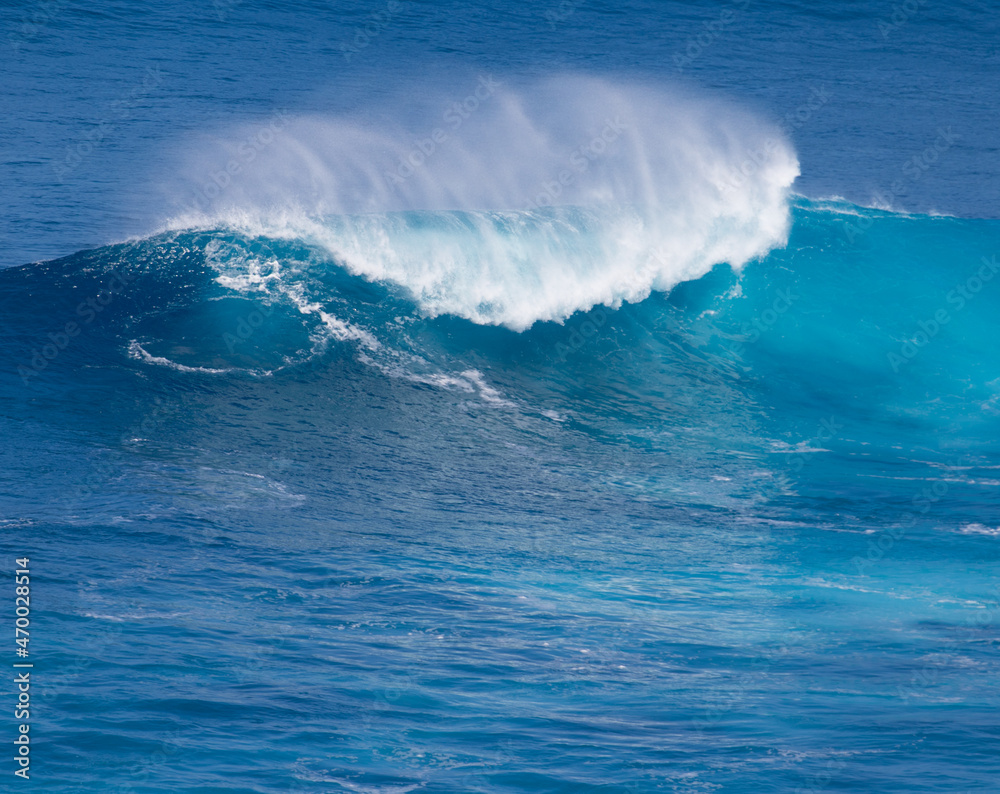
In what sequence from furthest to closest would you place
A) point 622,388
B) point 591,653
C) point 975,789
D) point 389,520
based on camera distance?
1. point 622,388
2. point 389,520
3. point 591,653
4. point 975,789

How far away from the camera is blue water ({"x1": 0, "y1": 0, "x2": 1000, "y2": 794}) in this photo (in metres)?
6.07

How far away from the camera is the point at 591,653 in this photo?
7.15 m

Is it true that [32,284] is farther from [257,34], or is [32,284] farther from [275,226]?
[257,34]

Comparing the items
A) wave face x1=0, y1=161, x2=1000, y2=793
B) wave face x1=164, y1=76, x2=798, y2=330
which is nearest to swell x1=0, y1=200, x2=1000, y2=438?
wave face x1=0, y1=161, x2=1000, y2=793

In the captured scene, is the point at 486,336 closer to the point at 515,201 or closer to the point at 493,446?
the point at 493,446

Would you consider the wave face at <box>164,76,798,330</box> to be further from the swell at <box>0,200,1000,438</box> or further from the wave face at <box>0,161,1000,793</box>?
the swell at <box>0,200,1000,438</box>

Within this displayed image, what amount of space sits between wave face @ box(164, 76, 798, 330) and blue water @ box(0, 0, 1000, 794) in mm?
91

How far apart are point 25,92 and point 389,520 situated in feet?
70.7

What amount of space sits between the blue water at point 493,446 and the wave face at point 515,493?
42 millimetres

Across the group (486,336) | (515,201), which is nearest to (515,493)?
(486,336)

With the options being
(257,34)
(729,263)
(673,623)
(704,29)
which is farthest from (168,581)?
(704,29)

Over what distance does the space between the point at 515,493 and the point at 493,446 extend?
1.32 meters

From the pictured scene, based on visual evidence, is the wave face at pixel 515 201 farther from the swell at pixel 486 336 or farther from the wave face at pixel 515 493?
the swell at pixel 486 336

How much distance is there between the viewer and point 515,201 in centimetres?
1959
